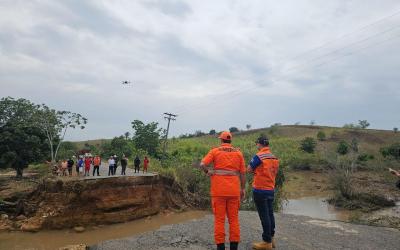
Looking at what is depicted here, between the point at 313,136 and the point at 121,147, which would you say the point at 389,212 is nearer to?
the point at 121,147

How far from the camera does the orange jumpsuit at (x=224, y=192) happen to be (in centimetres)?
595

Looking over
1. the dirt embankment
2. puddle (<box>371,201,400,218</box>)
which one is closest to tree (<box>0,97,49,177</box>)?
the dirt embankment

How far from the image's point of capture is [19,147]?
29625mm

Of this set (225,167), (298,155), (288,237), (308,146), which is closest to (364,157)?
(298,155)

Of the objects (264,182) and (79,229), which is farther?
(79,229)

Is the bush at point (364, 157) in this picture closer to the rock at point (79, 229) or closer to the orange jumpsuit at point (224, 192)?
the rock at point (79, 229)

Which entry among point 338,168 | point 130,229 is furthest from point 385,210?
point 130,229

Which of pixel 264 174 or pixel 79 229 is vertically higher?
pixel 264 174

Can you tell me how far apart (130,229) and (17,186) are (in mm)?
8913

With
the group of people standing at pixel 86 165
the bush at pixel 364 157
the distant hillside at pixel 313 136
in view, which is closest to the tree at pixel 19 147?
the group of people standing at pixel 86 165

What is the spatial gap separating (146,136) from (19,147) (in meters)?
19.7

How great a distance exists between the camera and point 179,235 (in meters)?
8.73

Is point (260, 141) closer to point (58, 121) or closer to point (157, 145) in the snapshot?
point (58, 121)

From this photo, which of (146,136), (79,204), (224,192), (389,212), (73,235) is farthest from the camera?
(146,136)
